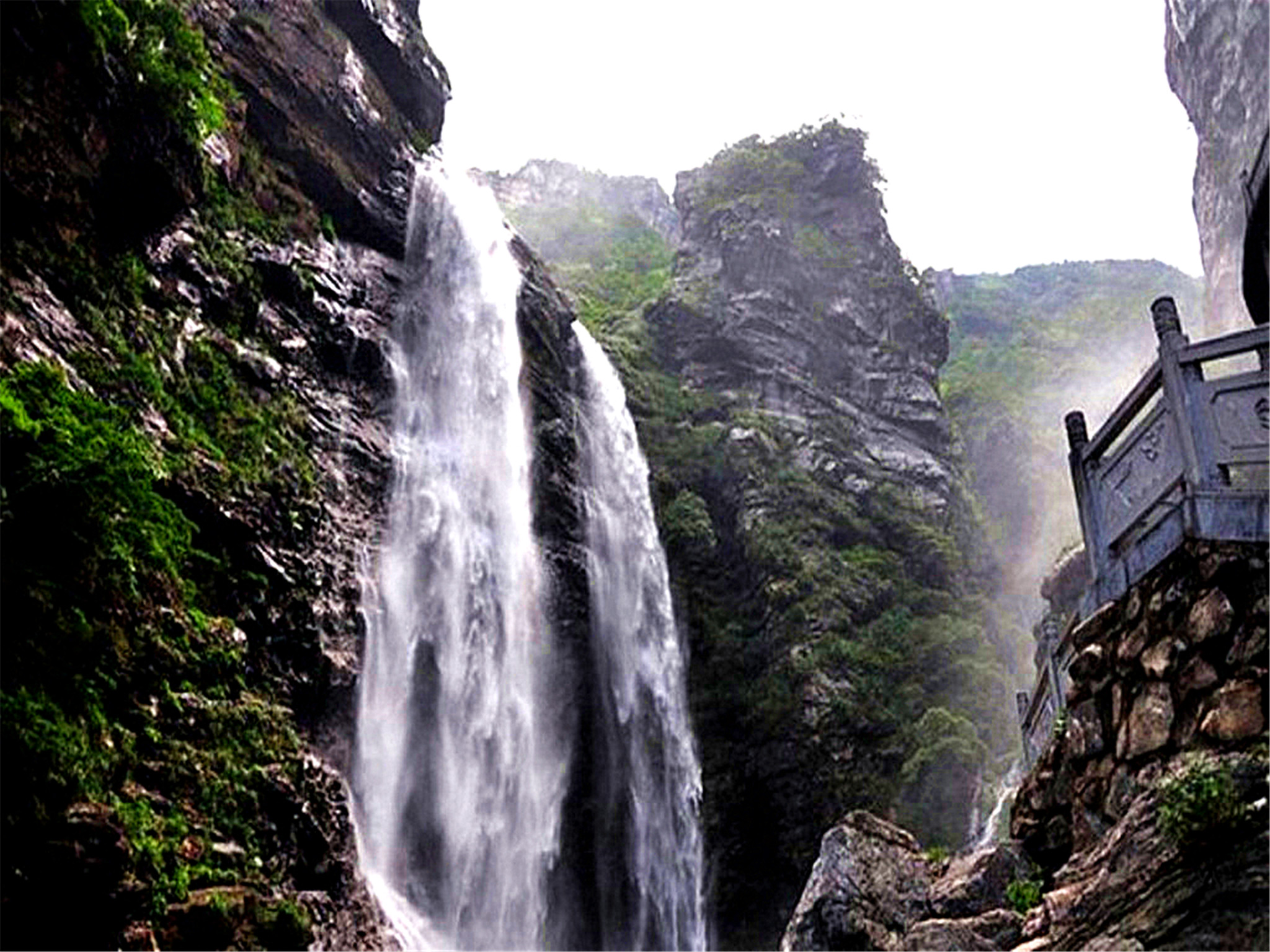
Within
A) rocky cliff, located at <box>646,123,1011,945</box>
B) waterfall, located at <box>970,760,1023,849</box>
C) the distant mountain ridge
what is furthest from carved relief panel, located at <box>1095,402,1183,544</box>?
the distant mountain ridge

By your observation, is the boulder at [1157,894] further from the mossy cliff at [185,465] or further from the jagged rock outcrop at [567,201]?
the jagged rock outcrop at [567,201]

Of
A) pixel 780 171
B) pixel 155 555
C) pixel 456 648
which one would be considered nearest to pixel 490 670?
pixel 456 648

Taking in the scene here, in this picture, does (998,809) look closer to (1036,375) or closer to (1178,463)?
(1178,463)

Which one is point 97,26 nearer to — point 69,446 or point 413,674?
point 69,446

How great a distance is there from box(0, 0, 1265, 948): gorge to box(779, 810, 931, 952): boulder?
0.12 ft

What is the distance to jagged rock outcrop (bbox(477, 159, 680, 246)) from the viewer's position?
60312 mm

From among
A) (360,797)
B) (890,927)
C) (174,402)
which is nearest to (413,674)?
(360,797)

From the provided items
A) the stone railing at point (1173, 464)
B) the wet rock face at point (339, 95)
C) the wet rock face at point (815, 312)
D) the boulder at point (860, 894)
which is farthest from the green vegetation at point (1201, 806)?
the wet rock face at point (815, 312)

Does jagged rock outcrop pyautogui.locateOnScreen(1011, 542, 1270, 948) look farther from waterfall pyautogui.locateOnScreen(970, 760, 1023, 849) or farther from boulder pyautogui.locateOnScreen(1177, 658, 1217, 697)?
waterfall pyautogui.locateOnScreen(970, 760, 1023, 849)

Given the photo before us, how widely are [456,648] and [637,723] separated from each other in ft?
16.9

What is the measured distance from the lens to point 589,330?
123ft

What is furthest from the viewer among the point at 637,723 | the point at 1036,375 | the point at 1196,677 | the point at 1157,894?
the point at 1036,375

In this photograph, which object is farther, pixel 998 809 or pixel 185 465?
pixel 998 809

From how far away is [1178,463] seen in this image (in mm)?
6242
